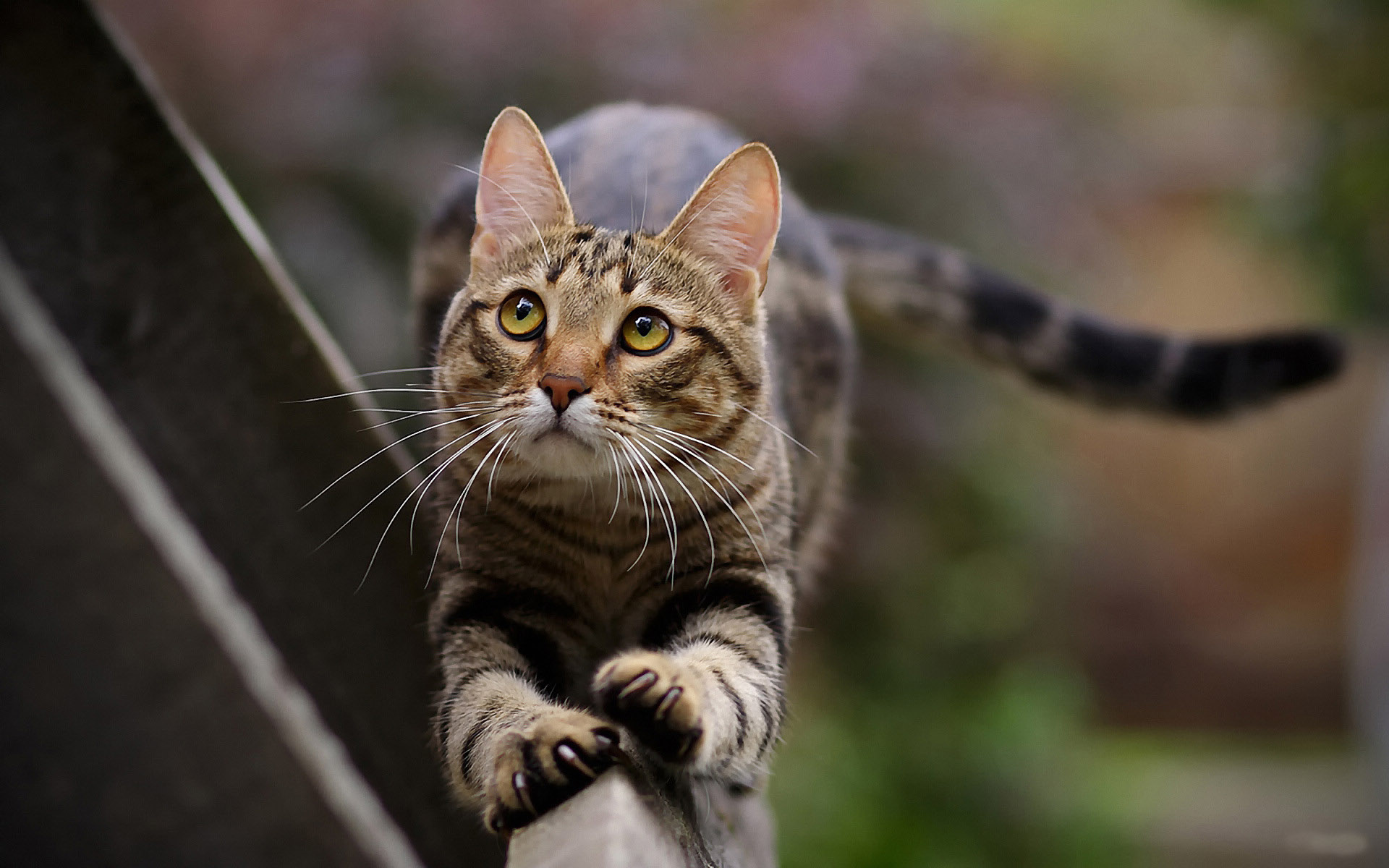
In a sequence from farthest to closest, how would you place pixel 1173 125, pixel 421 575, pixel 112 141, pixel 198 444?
pixel 1173 125 < pixel 421 575 < pixel 198 444 < pixel 112 141

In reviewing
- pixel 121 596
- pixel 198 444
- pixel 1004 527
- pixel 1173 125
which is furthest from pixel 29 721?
pixel 1173 125

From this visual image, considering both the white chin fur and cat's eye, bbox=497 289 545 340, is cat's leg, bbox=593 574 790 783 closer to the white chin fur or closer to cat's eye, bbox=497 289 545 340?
the white chin fur

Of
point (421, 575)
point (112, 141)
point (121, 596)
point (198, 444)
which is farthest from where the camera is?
point (421, 575)

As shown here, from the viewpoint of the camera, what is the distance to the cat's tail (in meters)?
2.54

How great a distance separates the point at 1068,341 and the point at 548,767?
6.43 feet

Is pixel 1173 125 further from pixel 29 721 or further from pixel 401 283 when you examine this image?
pixel 29 721

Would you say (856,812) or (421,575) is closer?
(421,575)

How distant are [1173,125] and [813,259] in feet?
16.0

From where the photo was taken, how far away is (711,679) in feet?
4.83

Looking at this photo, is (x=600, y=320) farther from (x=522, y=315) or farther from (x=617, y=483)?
(x=617, y=483)

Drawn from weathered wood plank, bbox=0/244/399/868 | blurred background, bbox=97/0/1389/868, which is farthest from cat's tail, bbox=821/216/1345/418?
weathered wood plank, bbox=0/244/399/868

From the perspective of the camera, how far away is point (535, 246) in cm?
185

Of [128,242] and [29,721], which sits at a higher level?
[128,242]

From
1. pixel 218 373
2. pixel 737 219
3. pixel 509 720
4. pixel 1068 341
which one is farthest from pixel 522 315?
pixel 1068 341
